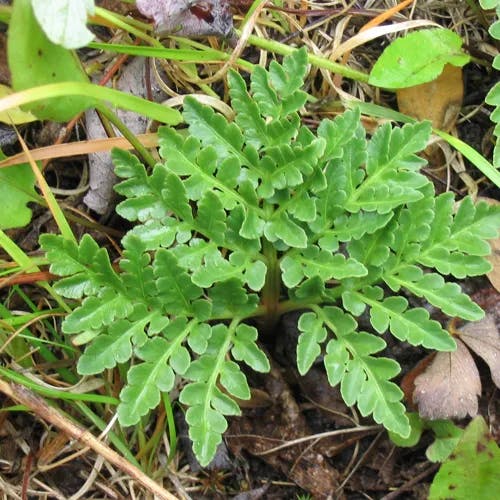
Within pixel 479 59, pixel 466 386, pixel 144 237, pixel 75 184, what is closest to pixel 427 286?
pixel 466 386

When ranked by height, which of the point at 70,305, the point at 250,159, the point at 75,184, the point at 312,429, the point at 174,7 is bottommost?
the point at 312,429

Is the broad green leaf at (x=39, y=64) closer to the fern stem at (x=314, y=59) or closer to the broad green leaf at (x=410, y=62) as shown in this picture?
the fern stem at (x=314, y=59)

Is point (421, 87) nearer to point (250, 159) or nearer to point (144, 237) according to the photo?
point (250, 159)

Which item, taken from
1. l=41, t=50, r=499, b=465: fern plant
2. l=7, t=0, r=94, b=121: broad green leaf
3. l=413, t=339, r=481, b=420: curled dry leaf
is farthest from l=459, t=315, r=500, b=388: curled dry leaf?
l=7, t=0, r=94, b=121: broad green leaf

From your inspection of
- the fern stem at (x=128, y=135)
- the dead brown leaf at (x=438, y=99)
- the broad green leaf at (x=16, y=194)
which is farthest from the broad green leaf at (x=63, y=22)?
the dead brown leaf at (x=438, y=99)

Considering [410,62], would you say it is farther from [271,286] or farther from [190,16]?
[271,286]

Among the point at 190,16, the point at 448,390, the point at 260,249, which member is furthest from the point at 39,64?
the point at 448,390
